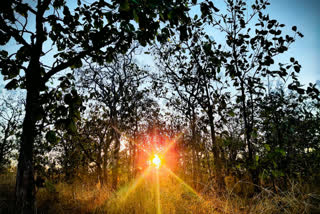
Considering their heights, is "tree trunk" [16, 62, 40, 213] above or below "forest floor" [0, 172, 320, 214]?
above

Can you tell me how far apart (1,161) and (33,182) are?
20719mm

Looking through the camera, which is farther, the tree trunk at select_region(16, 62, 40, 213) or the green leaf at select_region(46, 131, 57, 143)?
the tree trunk at select_region(16, 62, 40, 213)

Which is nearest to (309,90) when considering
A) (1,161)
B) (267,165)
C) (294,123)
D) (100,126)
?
(267,165)

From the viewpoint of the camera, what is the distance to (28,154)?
5.40 ft

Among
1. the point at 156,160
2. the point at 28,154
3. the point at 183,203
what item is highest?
the point at 28,154

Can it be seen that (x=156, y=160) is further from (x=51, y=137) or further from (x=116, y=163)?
(x=51, y=137)

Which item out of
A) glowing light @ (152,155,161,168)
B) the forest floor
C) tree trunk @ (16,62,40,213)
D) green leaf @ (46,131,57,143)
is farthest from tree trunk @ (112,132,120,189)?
glowing light @ (152,155,161,168)

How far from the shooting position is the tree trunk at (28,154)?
157cm

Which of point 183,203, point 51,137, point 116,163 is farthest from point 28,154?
point 116,163

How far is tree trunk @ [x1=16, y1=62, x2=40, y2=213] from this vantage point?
5.14 feet

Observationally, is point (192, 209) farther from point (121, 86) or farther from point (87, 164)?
point (121, 86)

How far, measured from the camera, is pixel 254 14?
3207mm

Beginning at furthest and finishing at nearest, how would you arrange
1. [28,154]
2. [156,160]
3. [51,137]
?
[156,160], [28,154], [51,137]

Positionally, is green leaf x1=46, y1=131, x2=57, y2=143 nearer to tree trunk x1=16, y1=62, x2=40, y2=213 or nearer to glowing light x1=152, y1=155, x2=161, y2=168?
tree trunk x1=16, y1=62, x2=40, y2=213
